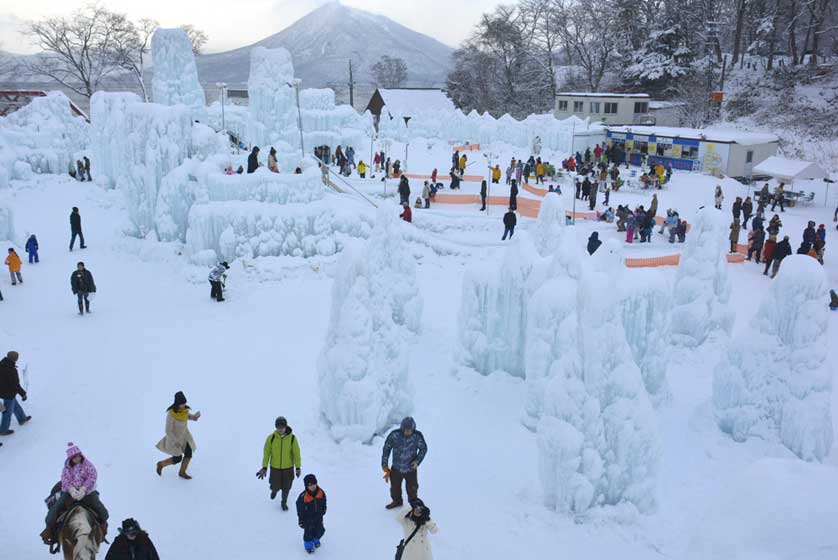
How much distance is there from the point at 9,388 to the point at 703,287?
43.6ft

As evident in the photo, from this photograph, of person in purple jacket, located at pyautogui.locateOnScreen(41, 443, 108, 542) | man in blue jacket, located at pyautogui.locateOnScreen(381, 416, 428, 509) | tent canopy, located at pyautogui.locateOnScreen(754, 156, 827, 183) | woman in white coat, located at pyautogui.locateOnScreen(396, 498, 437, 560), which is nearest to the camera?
woman in white coat, located at pyautogui.locateOnScreen(396, 498, 437, 560)

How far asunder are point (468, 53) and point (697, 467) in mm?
56528

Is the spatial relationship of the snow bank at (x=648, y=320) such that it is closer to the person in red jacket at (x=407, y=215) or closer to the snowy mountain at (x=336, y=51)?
the person in red jacket at (x=407, y=215)

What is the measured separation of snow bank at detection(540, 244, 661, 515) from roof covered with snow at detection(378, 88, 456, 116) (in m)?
44.5

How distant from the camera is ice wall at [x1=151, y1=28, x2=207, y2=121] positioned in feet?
99.7

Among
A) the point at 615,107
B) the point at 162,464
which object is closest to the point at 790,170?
the point at 615,107

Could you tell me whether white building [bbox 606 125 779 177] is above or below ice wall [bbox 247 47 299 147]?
below

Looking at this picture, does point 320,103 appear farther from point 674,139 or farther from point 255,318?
point 255,318

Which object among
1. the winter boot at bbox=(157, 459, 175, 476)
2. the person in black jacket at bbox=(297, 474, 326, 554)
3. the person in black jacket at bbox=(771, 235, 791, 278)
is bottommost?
the winter boot at bbox=(157, 459, 175, 476)

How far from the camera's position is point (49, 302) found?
16.0 m

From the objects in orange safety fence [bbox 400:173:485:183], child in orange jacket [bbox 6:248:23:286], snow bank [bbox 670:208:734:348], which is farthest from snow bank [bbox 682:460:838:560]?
orange safety fence [bbox 400:173:485:183]

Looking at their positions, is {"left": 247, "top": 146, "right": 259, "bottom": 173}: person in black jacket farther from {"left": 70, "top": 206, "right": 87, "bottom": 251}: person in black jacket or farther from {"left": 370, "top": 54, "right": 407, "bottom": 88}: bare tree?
{"left": 370, "top": 54, "right": 407, "bottom": 88}: bare tree

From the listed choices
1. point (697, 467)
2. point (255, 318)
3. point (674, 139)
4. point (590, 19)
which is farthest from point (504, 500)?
point (590, 19)

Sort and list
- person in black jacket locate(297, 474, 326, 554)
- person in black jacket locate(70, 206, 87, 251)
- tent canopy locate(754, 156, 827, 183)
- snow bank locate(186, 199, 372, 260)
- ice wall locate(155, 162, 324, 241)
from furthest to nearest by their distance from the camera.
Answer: tent canopy locate(754, 156, 827, 183), person in black jacket locate(70, 206, 87, 251), ice wall locate(155, 162, 324, 241), snow bank locate(186, 199, 372, 260), person in black jacket locate(297, 474, 326, 554)
